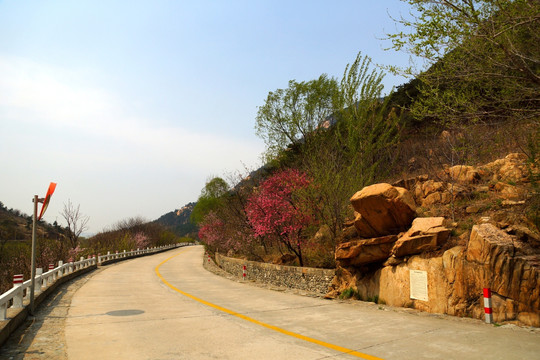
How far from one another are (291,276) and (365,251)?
15.6 feet

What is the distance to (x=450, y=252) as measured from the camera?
9648 millimetres

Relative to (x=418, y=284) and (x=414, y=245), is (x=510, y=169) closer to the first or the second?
(x=414, y=245)

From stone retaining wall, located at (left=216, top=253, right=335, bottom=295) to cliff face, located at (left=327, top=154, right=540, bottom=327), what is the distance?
628mm

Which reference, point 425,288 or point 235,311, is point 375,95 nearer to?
point 425,288

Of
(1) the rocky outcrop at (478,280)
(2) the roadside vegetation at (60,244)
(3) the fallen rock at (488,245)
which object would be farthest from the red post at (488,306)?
(2) the roadside vegetation at (60,244)

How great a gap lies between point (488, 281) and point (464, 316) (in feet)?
3.64

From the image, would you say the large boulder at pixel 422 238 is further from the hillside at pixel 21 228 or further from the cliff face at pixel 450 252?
the hillside at pixel 21 228

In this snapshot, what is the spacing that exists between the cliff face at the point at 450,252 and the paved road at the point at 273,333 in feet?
2.48

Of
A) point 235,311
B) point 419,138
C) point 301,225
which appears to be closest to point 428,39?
point 235,311

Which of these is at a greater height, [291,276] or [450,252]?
[450,252]

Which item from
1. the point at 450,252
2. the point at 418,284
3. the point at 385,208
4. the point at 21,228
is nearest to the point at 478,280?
the point at 450,252

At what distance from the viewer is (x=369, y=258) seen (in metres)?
12.0

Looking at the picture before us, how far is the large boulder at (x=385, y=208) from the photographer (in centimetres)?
1180

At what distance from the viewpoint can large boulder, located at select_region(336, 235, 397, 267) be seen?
1171cm
